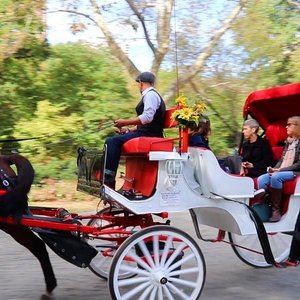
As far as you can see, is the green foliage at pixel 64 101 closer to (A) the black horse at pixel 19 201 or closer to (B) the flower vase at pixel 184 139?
(A) the black horse at pixel 19 201

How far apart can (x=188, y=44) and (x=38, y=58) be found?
3618mm

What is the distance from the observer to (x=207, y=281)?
18.7ft

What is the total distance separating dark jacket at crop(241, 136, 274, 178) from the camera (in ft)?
19.5

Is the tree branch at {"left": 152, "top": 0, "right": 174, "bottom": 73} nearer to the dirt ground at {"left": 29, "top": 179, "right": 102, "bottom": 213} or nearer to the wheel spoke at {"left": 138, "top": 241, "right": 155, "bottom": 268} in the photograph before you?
the dirt ground at {"left": 29, "top": 179, "right": 102, "bottom": 213}

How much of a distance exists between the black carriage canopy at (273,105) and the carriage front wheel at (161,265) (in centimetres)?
203

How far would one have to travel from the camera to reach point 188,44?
1472cm

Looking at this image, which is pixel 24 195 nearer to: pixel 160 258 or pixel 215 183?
pixel 160 258

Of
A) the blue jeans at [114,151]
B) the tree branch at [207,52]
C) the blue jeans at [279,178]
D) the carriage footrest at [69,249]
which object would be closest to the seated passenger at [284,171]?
the blue jeans at [279,178]

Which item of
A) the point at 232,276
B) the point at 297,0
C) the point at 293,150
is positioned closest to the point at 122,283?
the point at 232,276

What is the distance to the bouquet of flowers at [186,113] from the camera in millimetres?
4816

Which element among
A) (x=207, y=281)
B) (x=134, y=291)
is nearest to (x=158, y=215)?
(x=134, y=291)

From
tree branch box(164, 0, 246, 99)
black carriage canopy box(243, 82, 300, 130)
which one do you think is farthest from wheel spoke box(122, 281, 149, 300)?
tree branch box(164, 0, 246, 99)

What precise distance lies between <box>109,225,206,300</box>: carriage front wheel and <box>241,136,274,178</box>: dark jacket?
1.48 meters

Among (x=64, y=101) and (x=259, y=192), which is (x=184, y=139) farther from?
(x=64, y=101)
